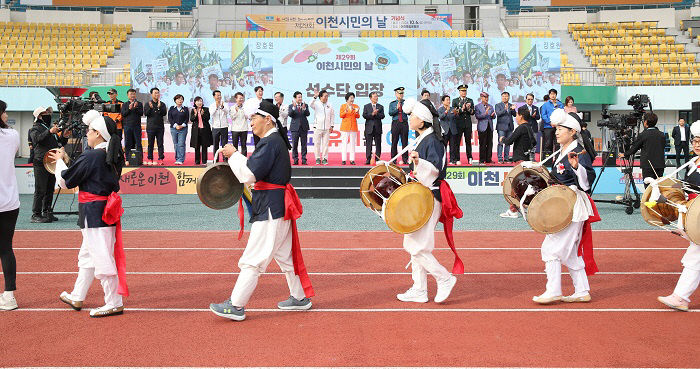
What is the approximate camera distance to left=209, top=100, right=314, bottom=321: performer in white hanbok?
6246mm

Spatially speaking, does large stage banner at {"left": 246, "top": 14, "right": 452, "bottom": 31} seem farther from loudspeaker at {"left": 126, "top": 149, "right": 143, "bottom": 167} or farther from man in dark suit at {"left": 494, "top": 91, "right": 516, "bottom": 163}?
loudspeaker at {"left": 126, "top": 149, "right": 143, "bottom": 167}

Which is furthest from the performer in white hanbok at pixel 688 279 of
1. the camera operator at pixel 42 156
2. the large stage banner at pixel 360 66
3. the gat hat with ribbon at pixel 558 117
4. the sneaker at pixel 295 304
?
the large stage banner at pixel 360 66

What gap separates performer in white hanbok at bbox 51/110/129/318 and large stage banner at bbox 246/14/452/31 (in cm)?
2429

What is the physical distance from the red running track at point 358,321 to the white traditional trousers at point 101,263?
235 mm

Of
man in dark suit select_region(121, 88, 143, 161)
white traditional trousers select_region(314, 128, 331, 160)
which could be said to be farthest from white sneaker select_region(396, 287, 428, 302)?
man in dark suit select_region(121, 88, 143, 161)

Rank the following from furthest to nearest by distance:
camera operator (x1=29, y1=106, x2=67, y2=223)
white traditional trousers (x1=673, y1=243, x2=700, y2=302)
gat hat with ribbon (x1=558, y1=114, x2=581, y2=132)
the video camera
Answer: the video camera
camera operator (x1=29, y1=106, x2=67, y2=223)
gat hat with ribbon (x1=558, y1=114, x2=581, y2=132)
white traditional trousers (x1=673, y1=243, x2=700, y2=302)

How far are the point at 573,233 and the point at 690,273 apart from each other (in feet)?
3.65

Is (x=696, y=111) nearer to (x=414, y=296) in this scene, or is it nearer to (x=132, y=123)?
(x=414, y=296)

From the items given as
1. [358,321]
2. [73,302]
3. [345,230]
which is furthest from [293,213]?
[345,230]

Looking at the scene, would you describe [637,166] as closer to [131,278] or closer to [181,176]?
[181,176]

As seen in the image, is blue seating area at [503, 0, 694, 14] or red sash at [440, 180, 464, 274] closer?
red sash at [440, 180, 464, 274]

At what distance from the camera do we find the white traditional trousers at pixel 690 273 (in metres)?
6.61

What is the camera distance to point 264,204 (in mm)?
6340

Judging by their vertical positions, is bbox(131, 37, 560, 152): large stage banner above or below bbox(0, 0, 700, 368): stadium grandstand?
above
